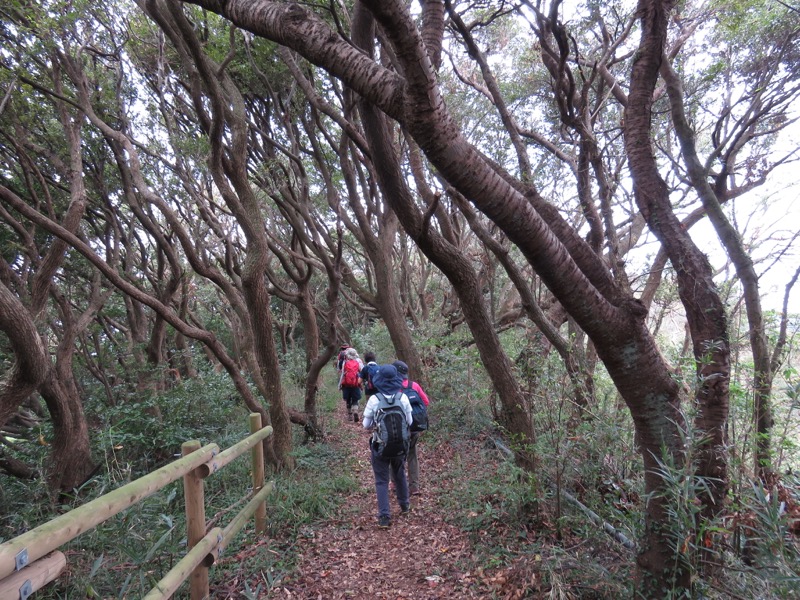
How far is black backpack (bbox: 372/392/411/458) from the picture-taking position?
508 centimetres

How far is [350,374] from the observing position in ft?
33.2

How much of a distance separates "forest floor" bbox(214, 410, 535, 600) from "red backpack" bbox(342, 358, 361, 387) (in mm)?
3850

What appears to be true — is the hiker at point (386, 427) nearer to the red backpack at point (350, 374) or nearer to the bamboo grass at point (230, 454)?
the bamboo grass at point (230, 454)

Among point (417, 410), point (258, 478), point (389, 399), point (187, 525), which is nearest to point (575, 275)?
point (389, 399)

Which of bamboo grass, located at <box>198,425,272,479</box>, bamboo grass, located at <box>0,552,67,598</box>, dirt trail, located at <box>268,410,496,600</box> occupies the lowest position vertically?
dirt trail, located at <box>268,410,496,600</box>

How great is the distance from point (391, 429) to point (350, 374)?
512cm

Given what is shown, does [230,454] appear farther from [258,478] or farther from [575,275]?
[575,275]

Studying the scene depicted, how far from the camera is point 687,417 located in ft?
8.91

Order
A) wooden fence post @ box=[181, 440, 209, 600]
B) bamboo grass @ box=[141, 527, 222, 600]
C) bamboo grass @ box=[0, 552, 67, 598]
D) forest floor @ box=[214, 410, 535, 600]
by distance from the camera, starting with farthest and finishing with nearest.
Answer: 1. forest floor @ box=[214, 410, 535, 600]
2. wooden fence post @ box=[181, 440, 209, 600]
3. bamboo grass @ box=[141, 527, 222, 600]
4. bamboo grass @ box=[0, 552, 67, 598]

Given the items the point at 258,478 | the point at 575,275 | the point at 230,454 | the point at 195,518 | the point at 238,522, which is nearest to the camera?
the point at 575,275

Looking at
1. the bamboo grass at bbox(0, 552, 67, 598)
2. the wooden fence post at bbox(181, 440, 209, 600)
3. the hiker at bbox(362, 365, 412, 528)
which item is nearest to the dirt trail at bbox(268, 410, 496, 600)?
the hiker at bbox(362, 365, 412, 528)

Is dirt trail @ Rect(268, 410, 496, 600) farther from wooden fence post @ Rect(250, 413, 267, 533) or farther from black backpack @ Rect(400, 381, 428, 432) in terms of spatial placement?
black backpack @ Rect(400, 381, 428, 432)

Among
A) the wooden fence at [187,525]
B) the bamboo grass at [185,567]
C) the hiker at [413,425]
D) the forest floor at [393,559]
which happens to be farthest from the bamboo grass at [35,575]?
the hiker at [413,425]

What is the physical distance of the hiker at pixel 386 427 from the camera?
5102mm
